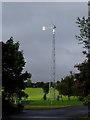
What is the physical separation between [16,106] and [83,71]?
649 inches

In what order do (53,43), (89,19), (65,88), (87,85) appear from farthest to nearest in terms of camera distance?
(65,88) < (53,43) < (87,85) < (89,19)

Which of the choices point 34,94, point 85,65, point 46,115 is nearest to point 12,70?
point 46,115

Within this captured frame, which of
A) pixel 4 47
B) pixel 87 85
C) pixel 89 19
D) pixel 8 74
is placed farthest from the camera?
pixel 4 47

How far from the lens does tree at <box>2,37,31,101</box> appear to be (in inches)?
1155

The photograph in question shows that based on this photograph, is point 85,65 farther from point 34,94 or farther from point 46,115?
point 34,94

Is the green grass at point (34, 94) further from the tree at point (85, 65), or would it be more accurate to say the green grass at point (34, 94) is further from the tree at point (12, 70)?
the tree at point (85, 65)

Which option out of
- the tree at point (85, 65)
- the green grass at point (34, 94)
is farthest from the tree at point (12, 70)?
the green grass at point (34, 94)

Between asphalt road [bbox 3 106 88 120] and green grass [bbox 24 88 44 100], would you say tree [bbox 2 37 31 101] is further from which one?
green grass [bbox 24 88 44 100]

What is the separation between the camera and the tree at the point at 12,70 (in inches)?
1155

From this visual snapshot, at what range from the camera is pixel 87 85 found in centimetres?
1728

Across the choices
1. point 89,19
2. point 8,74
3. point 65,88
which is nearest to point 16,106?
point 8,74

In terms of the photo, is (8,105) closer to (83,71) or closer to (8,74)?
(8,74)

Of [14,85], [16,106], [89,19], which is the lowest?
[16,106]

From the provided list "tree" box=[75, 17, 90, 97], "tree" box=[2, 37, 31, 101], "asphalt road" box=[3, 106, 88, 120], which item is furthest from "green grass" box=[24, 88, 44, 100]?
"tree" box=[75, 17, 90, 97]
